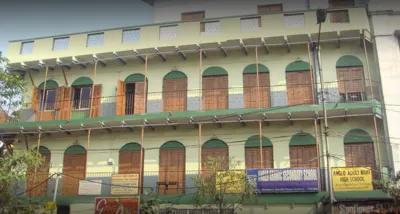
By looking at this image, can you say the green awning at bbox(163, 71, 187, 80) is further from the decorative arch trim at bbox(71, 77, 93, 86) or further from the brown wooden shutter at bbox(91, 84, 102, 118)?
the decorative arch trim at bbox(71, 77, 93, 86)

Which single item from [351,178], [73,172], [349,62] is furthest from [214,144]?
[349,62]

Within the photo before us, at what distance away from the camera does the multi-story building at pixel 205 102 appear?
19891 mm

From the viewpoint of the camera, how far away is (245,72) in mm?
21812

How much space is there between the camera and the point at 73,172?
22156 mm

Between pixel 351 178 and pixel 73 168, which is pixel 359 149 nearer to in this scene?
pixel 351 178

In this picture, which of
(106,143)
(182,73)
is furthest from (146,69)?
(106,143)

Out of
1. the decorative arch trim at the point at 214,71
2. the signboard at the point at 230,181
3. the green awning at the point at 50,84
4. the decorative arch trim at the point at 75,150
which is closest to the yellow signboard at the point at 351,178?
the signboard at the point at 230,181

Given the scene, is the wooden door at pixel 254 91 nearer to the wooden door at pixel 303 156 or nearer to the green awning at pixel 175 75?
the wooden door at pixel 303 156

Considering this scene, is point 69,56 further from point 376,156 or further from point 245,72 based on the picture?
point 376,156

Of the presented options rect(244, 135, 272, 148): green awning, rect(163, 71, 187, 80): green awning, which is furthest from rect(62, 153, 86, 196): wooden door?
rect(244, 135, 272, 148): green awning

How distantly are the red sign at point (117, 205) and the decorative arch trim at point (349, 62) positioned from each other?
1189cm

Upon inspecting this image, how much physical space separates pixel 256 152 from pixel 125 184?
655 cm

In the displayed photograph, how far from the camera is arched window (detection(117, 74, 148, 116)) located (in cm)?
2208

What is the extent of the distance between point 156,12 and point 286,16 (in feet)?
26.2
